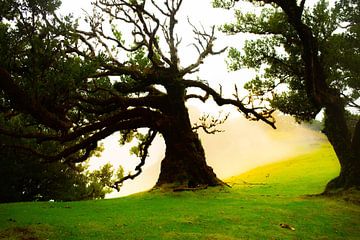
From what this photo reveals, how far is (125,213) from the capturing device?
15.5 metres

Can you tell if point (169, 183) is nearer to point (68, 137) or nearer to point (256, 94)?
point (68, 137)

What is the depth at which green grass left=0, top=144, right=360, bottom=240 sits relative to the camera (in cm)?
1199

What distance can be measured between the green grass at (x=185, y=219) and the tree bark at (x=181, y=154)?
10.3 ft

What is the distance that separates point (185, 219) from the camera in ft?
46.8

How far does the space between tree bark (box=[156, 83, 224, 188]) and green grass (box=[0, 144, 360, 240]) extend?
10.3ft

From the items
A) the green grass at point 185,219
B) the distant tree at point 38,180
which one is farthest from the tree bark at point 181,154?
the distant tree at point 38,180

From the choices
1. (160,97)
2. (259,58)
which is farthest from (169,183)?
(259,58)

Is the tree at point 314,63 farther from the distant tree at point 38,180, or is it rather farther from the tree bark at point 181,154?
the distant tree at point 38,180

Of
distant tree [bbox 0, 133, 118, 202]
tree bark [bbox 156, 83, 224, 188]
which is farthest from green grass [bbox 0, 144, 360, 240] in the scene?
distant tree [bbox 0, 133, 118, 202]

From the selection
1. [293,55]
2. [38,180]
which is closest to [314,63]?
[293,55]

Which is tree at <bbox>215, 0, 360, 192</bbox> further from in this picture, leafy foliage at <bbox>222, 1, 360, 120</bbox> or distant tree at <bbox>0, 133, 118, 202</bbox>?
distant tree at <bbox>0, 133, 118, 202</bbox>

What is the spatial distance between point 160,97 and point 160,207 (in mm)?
10461

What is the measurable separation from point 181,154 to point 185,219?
10.3 metres

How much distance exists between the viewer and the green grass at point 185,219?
12.0 m
